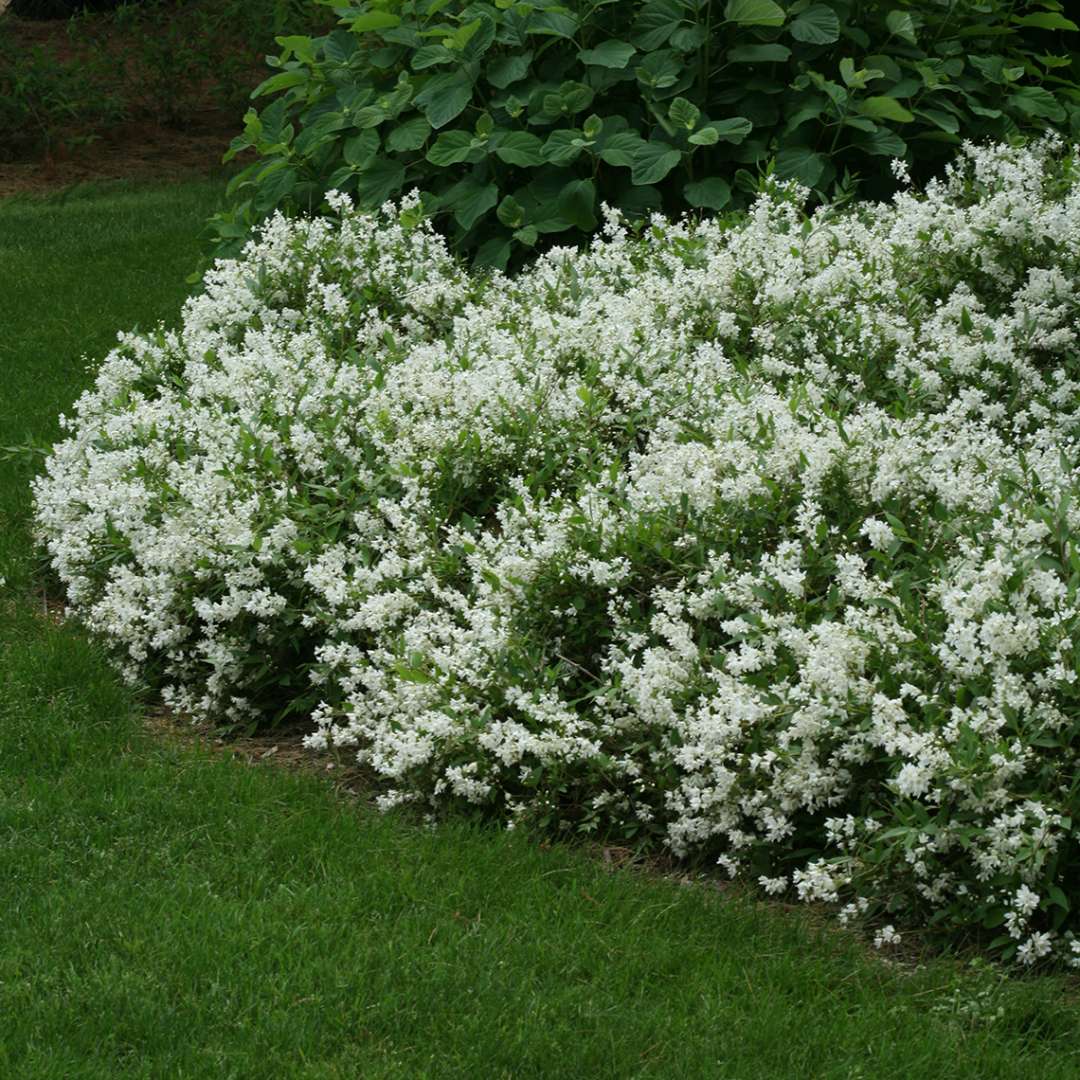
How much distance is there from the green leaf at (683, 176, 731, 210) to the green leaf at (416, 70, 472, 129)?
1.12 metres

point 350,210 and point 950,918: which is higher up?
point 350,210

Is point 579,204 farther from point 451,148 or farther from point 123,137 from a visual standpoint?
point 123,137

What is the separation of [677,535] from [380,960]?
1.61 metres

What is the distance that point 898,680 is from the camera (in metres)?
3.93

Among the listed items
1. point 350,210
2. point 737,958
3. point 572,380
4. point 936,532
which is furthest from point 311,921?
point 350,210

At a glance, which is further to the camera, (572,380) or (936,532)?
(572,380)

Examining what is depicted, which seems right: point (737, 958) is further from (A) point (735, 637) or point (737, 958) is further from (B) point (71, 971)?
(B) point (71, 971)

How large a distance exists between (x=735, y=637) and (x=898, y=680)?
0.47m

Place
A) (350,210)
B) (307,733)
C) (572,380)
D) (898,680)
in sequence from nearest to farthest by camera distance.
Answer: (898,680) → (307,733) → (572,380) → (350,210)

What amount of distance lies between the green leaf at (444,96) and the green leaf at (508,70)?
0.12 meters

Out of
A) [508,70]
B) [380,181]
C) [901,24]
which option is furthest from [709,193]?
[380,181]

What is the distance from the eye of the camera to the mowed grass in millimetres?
3229

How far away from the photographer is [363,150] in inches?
301

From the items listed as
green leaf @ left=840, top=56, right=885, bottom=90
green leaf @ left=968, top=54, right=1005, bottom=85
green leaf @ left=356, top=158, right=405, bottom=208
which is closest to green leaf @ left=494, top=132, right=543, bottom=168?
green leaf @ left=356, top=158, right=405, bottom=208
